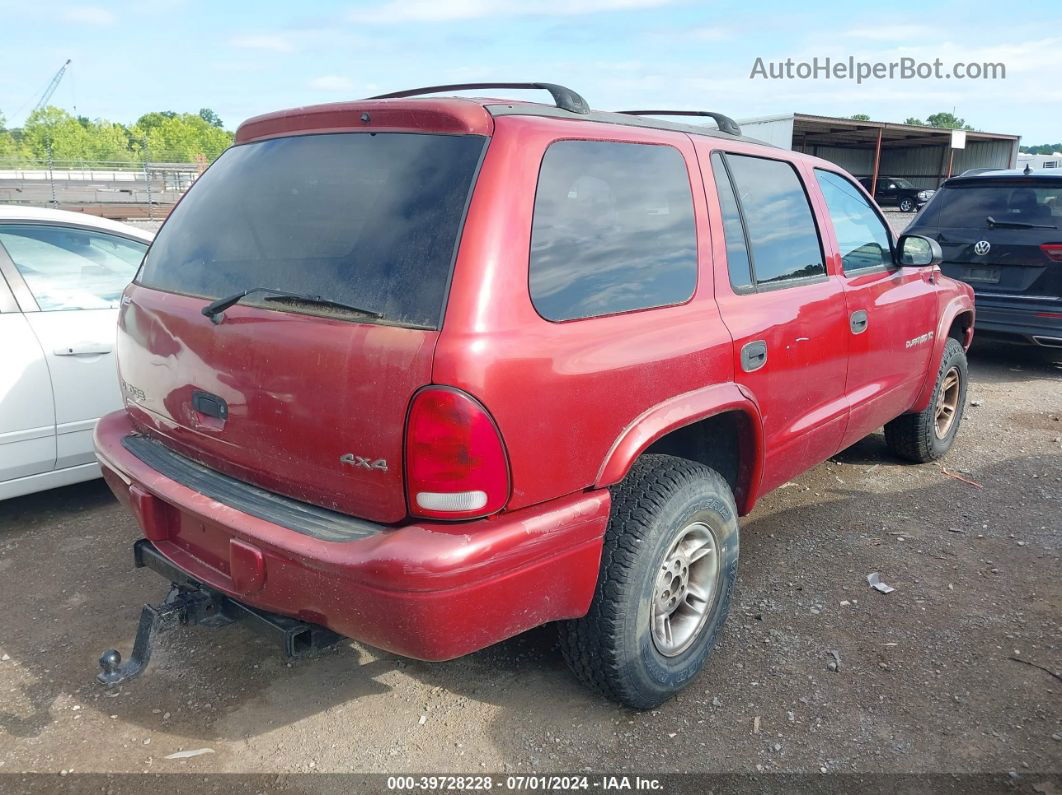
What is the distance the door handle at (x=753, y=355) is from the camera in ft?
9.26

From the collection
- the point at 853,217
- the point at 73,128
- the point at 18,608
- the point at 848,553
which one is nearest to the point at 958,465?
the point at 848,553

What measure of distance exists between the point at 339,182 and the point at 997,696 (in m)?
2.70

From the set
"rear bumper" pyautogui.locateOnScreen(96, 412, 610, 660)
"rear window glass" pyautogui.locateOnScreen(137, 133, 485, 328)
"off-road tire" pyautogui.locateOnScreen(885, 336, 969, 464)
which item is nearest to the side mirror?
"off-road tire" pyautogui.locateOnScreen(885, 336, 969, 464)

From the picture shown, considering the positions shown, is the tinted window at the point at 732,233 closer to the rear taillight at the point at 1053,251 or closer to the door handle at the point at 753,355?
the door handle at the point at 753,355

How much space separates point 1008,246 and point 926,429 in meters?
3.02

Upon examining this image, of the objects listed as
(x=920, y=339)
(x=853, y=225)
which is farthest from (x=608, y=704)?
(x=920, y=339)

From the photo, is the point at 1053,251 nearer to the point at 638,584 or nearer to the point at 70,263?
the point at 638,584

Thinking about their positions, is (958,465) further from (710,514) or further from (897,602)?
(710,514)

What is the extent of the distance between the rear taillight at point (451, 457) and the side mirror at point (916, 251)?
297 centimetres

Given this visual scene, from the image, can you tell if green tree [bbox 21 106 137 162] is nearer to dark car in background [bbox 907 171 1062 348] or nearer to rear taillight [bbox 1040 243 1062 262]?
dark car in background [bbox 907 171 1062 348]

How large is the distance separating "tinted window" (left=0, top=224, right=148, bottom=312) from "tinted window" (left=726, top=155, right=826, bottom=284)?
3143 millimetres

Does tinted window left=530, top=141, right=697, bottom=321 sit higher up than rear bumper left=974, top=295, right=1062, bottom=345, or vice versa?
tinted window left=530, top=141, right=697, bottom=321

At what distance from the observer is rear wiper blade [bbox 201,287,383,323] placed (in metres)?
2.14

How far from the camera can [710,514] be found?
271 cm
